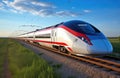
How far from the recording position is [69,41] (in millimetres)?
14641

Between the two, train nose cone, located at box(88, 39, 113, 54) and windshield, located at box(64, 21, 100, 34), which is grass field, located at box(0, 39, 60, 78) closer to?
train nose cone, located at box(88, 39, 113, 54)

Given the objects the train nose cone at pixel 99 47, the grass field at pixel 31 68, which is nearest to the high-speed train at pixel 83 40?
the train nose cone at pixel 99 47

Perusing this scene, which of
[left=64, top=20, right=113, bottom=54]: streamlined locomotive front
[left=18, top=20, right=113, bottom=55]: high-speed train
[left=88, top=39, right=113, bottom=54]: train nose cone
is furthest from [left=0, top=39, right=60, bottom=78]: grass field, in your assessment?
[left=88, top=39, right=113, bottom=54]: train nose cone

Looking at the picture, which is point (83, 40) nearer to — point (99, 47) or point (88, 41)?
point (88, 41)

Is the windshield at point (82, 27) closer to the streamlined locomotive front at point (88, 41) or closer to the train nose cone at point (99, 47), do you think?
the streamlined locomotive front at point (88, 41)

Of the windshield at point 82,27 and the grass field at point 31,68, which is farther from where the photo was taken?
A: the windshield at point 82,27

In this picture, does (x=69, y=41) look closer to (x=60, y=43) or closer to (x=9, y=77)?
(x=60, y=43)

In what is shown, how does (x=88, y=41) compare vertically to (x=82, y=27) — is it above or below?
below

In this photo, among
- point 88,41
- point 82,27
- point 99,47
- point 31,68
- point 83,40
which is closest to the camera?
point 31,68

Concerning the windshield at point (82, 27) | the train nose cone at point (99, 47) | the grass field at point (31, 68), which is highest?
the windshield at point (82, 27)

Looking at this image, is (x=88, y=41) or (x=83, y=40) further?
(x=83, y=40)

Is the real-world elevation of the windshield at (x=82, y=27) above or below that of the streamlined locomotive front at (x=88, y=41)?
above

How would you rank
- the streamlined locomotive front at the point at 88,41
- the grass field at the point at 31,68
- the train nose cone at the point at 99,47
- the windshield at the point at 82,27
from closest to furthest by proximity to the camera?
the grass field at the point at 31,68 → the train nose cone at the point at 99,47 → the streamlined locomotive front at the point at 88,41 → the windshield at the point at 82,27

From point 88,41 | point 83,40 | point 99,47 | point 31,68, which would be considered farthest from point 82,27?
point 31,68
